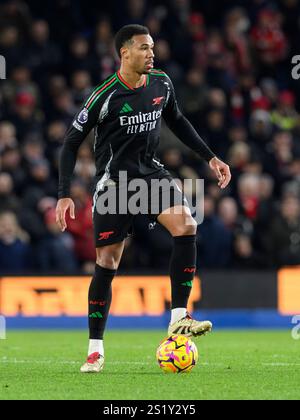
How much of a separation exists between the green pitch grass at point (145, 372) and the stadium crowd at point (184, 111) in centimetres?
296

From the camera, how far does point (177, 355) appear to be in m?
8.05

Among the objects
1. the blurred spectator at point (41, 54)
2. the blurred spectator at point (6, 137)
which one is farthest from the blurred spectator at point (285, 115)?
the blurred spectator at point (6, 137)

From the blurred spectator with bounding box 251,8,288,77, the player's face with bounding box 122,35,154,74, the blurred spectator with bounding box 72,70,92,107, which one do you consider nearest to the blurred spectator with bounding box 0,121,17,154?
the blurred spectator with bounding box 72,70,92,107

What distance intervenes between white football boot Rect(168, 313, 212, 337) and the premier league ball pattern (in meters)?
0.05

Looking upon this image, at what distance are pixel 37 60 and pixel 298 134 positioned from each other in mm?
4205

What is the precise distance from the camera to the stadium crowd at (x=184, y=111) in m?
15.2

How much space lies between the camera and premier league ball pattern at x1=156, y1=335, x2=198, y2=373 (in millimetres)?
8055

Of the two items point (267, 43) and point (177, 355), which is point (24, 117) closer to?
point (267, 43)

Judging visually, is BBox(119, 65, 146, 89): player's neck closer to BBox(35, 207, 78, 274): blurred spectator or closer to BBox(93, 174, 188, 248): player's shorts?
BBox(93, 174, 188, 248): player's shorts

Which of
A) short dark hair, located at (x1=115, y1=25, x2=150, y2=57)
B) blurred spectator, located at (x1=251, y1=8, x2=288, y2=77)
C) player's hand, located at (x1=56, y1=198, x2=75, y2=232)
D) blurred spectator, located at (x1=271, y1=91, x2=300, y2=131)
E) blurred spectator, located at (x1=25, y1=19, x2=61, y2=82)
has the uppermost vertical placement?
blurred spectator, located at (x1=251, y1=8, x2=288, y2=77)

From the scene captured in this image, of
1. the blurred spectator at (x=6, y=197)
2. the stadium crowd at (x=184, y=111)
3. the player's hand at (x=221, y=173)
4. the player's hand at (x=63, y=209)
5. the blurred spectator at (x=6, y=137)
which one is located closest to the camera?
the player's hand at (x=63, y=209)

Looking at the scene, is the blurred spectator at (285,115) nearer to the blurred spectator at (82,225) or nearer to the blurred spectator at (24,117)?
the blurred spectator at (24,117)
